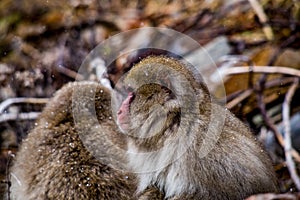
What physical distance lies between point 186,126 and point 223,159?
A: 0.23 m

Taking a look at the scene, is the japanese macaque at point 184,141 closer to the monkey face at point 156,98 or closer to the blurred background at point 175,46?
the monkey face at point 156,98

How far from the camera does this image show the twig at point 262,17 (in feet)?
21.1

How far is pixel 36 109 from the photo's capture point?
17.7 feet

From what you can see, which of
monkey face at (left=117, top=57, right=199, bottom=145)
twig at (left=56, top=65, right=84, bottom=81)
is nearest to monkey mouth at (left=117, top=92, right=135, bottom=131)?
monkey face at (left=117, top=57, right=199, bottom=145)

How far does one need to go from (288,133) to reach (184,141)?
1.86 m

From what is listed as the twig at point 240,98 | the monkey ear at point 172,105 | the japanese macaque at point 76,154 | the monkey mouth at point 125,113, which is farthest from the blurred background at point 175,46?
the monkey ear at point 172,105

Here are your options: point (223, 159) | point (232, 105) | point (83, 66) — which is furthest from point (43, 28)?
point (223, 159)

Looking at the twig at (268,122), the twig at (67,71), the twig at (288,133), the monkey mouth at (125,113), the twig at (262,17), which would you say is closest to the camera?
the monkey mouth at (125,113)

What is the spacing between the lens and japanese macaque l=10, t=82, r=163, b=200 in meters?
3.65

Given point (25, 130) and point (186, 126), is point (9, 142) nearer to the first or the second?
point (25, 130)

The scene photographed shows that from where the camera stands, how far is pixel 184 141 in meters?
3.43

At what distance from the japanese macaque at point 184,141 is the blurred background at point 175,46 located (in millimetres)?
1200

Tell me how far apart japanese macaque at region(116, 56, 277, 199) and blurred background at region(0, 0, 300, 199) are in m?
1.20

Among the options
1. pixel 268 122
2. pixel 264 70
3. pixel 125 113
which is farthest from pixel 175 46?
pixel 125 113
